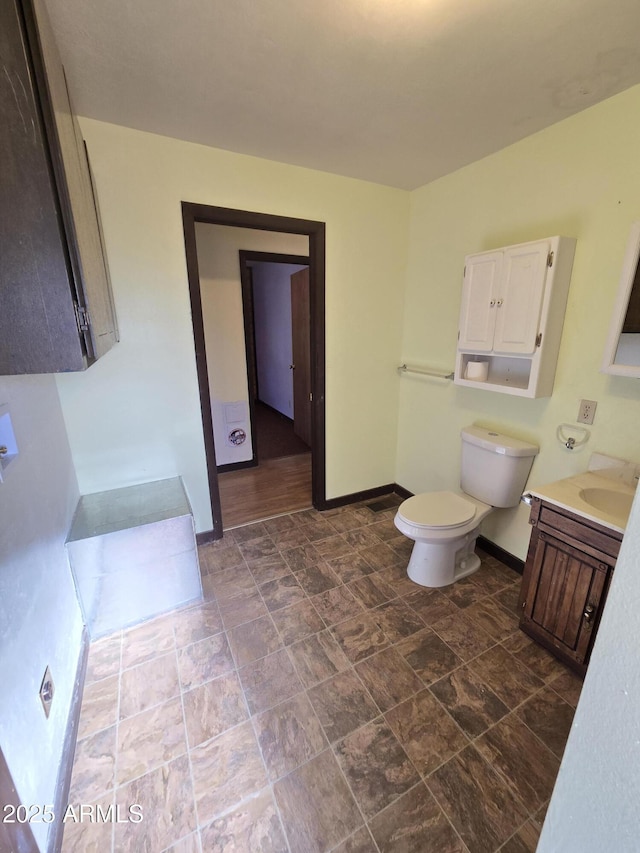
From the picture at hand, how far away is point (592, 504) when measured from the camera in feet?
4.94

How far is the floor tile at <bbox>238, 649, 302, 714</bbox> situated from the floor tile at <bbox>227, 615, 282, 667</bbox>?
0.12 ft

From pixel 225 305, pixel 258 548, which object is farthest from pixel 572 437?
pixel 225 305

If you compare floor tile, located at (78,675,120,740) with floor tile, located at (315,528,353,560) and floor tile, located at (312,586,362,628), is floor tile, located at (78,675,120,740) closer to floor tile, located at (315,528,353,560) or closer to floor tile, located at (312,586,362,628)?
floor tile, located at (312,586,362,628)

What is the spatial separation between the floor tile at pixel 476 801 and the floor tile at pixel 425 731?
3cm

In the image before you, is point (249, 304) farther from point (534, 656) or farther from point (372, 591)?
point (534, 656)

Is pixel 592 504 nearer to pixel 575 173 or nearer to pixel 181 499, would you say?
pixel 575 173

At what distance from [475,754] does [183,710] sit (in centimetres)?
110

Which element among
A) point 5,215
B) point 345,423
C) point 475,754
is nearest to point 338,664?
point 475,754

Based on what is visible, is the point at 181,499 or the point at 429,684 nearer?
the point at 429,684

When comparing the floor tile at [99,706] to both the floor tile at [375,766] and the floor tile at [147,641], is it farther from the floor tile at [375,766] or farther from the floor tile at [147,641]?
the floor tile at [375,766]

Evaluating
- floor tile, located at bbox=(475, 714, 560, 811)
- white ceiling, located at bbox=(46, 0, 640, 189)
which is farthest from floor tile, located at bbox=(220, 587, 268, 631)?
white ceiling, located at bbox=(46, 0, 640, 189)

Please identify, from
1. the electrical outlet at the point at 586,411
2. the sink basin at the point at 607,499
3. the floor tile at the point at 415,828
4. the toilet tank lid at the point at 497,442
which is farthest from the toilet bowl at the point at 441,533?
the floor tile at the point at 415,828

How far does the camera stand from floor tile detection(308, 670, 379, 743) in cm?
131

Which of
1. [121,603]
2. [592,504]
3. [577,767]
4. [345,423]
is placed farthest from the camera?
[345,423]
